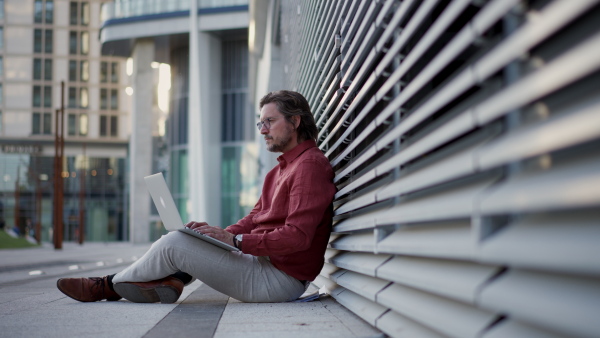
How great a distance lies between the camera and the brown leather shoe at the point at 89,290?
493 centimetres

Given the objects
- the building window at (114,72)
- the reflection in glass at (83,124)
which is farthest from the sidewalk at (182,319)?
the building window at (114,72)

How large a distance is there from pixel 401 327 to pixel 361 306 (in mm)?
890

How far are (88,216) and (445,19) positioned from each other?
67.9 metres

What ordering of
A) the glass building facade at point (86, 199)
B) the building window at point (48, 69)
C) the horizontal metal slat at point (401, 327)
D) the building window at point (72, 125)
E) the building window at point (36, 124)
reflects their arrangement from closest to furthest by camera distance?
the horizontal metal slat at point (401, 327), the glass building facade at point (86, 199), the building window at point (36, 124), the building window at point (72, 125), the building window at point (48, 69)

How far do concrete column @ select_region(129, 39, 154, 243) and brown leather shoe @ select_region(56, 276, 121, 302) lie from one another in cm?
3785

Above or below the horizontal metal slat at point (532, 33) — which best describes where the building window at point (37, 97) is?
above

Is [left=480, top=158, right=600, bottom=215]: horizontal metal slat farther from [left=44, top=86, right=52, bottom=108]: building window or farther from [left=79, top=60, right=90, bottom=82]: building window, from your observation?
[left=79, top=60, right=90, bottom=82]: building window

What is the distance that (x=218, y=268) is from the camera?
4.66 m

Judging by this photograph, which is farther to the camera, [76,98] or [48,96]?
[76,98]

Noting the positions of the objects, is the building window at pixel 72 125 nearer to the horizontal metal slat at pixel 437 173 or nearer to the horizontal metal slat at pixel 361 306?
the horizontal metal slat at pixel 361 306

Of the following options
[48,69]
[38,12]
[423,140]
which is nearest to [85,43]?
[48,69]

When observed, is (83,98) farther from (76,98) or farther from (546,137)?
(546,137)

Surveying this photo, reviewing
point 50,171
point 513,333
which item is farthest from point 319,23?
point 50,171

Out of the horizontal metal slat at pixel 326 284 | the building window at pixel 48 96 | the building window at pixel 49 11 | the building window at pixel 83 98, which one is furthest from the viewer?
the building window at pixel 83 98
